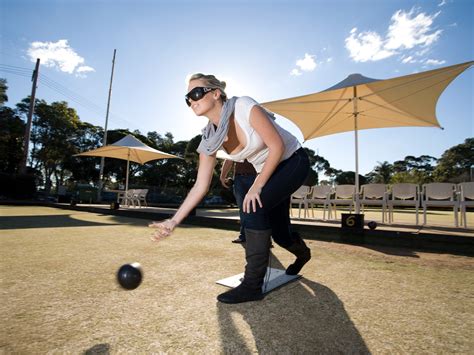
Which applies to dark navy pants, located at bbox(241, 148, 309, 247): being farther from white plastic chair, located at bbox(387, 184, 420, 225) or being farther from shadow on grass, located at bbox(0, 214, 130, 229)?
shadow on grass, located at bbox(0, 214, 130, 229)

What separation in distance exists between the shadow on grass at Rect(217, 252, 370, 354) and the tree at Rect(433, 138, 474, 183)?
6232 cm

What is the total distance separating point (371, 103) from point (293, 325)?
258 inches

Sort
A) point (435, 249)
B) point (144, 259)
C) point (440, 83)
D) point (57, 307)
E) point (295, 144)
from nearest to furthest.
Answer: point (57, 307) < point (295, 144) < point (144, 259) < point (435, 249) < point (440, 83)

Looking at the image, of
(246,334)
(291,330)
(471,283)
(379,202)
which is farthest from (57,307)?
(379,202)

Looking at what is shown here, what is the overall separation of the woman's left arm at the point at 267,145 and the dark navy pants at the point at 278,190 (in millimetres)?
130

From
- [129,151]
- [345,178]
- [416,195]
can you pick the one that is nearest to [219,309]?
[416,195]

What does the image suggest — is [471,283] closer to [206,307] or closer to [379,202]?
[206,307]

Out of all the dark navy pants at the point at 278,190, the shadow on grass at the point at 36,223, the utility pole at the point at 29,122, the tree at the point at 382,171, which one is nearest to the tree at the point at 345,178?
the tree at the point at 382,171

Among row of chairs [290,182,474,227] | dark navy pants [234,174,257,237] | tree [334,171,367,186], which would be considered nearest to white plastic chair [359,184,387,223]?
row of chairs [290,182,474,227]

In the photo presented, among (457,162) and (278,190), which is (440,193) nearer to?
(278,190)

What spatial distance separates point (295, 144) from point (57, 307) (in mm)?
2071

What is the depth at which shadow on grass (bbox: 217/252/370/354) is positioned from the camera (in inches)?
52.5

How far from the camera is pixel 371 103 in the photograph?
6691 millimetres

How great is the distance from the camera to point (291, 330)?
1.51m
